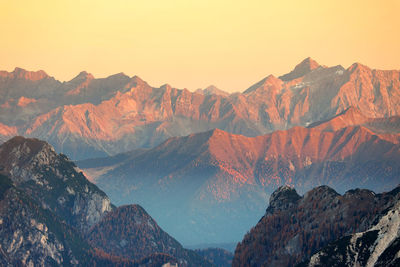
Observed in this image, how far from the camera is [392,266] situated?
7756 inches
